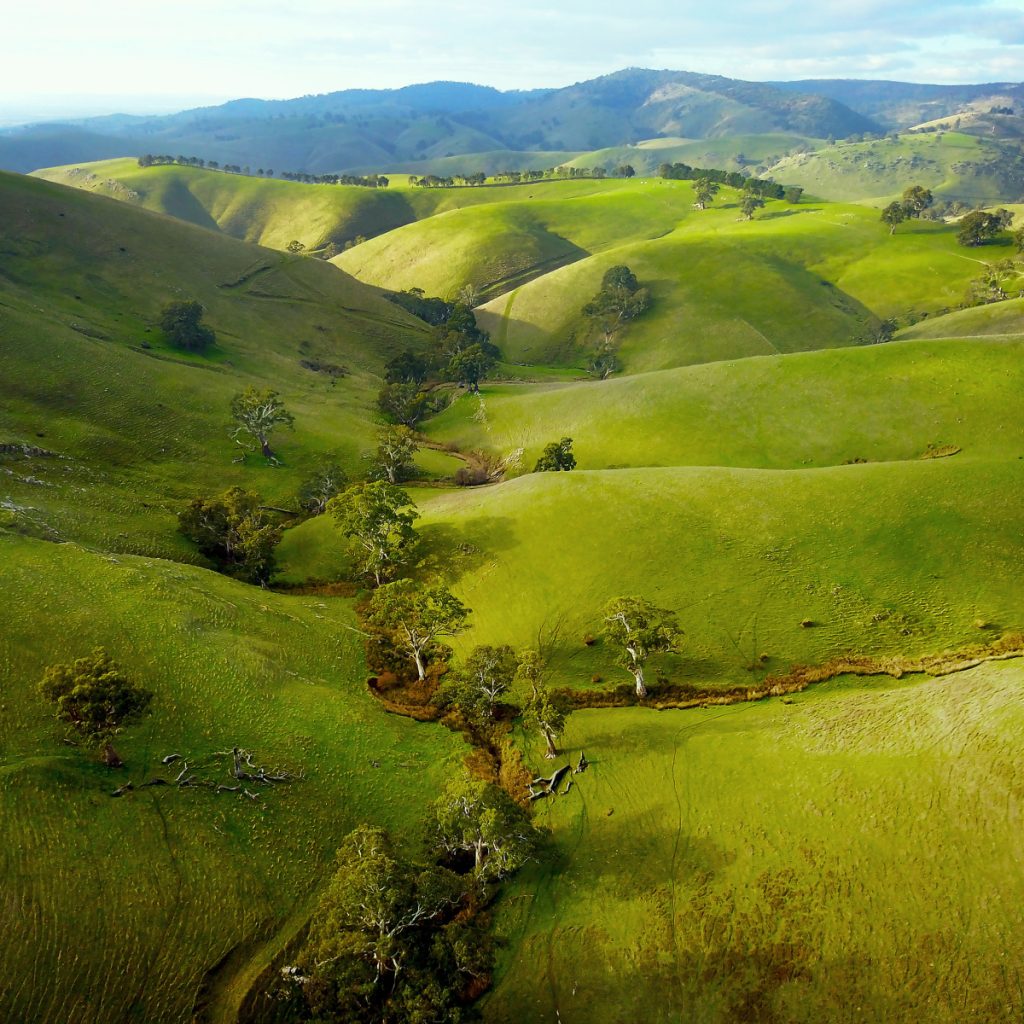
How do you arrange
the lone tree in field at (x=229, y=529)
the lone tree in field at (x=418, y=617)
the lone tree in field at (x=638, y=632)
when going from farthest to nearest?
the lone tree in field at (x=229, y=529), the lone tree in field at (x=418, y=617), the lone tree in field at (x=638, y=632)

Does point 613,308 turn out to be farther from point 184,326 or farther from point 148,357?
point 148,357

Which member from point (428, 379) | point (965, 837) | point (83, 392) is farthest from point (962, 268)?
point (83, 392)

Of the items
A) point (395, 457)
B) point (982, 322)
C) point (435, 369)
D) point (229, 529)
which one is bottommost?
point (229, 529)

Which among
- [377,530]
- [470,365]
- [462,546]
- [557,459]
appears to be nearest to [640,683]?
[462,546]

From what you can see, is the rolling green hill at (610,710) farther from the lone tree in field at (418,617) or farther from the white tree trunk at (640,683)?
the lone tree in field at (418,617)

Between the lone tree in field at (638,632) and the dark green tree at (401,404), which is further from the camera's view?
the dark green tree at (401,404)

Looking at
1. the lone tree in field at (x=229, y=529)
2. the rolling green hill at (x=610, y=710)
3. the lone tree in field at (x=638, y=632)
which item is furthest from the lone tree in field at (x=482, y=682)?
the lone tree in field at (x=229, y=529)

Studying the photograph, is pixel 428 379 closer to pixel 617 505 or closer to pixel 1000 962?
pixel 617 505
